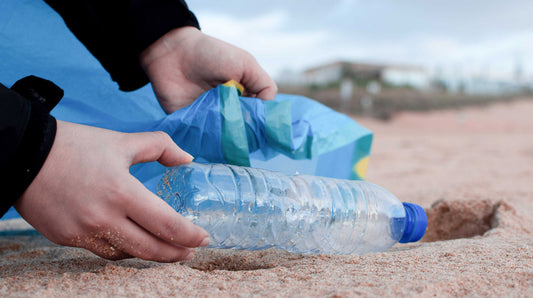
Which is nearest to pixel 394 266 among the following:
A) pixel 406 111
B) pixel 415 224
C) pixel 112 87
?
pixel 415 224

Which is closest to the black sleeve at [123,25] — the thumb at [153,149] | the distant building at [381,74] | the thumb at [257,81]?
the thumb at [257,81]

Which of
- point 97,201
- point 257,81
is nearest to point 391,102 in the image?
point 257,81

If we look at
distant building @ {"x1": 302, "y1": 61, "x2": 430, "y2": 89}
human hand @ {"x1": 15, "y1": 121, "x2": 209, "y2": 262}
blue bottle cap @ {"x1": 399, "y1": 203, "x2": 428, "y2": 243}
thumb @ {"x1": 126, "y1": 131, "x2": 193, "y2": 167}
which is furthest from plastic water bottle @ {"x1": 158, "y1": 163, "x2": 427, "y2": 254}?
distant building @ {"x1": 302, "y1": 61, "x2": 430, "y2": 89}

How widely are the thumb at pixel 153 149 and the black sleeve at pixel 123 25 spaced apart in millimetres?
661

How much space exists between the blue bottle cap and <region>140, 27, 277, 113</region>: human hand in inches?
26.7

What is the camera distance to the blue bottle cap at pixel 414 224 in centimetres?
Result: 130

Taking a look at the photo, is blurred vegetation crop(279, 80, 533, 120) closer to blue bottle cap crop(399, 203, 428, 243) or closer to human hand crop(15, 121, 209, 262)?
blue bottle cap crop(399, 203, 428, 243)

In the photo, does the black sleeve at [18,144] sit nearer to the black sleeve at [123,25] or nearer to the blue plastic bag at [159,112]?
the blue plastic bag at [159,112]

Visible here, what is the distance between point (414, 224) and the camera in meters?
1.30

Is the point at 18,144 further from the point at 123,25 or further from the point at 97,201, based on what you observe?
the point at 123,25

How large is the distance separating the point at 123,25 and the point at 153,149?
75 centimetres

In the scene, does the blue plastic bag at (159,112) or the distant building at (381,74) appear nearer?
the blue plastic bag at (159,112)

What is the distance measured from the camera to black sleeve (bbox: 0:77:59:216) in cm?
85

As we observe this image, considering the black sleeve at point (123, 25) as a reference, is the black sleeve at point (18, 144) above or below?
below
